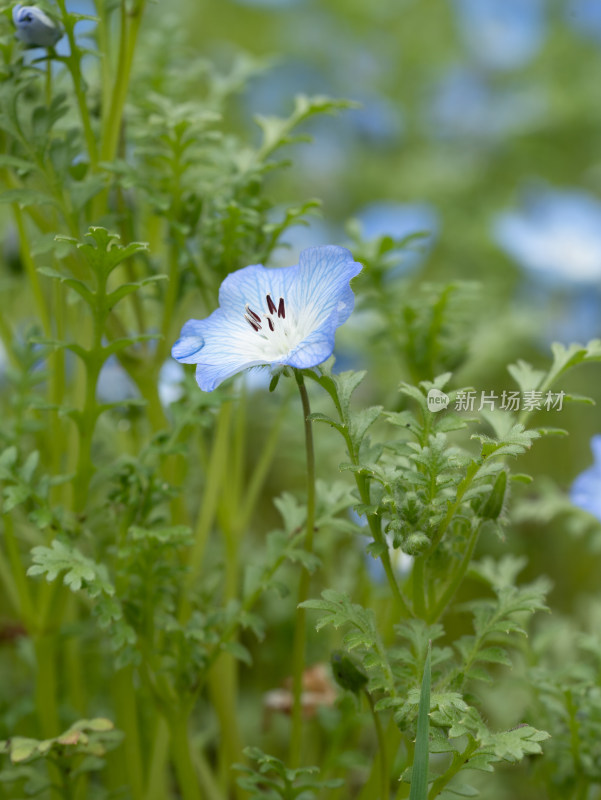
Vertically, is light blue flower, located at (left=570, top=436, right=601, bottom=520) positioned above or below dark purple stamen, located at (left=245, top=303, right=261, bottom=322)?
below

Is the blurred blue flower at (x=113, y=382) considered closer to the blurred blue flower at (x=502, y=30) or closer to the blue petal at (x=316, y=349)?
the blue petal at (x=316, y=349)

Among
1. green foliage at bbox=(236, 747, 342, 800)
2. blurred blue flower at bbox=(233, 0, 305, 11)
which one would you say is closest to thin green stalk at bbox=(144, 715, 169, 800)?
green foliage at bbox=(236, 747, 342, 800)

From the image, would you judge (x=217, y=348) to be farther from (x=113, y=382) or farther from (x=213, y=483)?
(x=113, y=382)

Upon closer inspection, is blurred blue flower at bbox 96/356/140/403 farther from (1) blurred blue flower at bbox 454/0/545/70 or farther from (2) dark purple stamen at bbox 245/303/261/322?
(1) blurred blue flower at bbox 454/0/545/70

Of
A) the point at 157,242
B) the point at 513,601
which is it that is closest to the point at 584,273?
the point at 157,242

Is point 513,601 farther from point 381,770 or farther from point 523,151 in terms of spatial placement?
point 523,151

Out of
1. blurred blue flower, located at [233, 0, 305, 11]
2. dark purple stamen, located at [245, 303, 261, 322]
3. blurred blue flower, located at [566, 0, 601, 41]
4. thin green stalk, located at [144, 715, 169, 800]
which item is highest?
blurred blue flower, located at [233, 0, 305, 11]

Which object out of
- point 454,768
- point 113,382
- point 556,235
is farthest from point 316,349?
point 556,235
